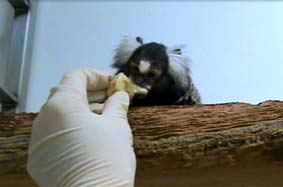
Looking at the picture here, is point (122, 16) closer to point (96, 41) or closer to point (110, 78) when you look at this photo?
point (96, 41)

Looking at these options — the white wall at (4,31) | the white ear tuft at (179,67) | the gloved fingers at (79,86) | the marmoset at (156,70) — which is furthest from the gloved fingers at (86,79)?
the white wall at (4,31)

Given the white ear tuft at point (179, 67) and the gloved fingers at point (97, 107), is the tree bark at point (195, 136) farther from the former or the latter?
the white ear tuft at point (179, 67)

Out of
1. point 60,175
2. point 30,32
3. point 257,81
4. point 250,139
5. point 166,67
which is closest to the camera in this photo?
point 60,175

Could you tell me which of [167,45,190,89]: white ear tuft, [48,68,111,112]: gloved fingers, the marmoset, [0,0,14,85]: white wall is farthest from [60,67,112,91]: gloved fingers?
[0,0,14,85]: white wall

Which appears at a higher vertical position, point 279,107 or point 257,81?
point 279,107

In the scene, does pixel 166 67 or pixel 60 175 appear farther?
pixel 166 67

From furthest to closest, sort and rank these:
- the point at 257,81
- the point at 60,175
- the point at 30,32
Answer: the point at 30,32, the point at 257,81, the point at 60,175

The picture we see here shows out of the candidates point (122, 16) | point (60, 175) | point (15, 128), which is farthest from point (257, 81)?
point (60, 175)
